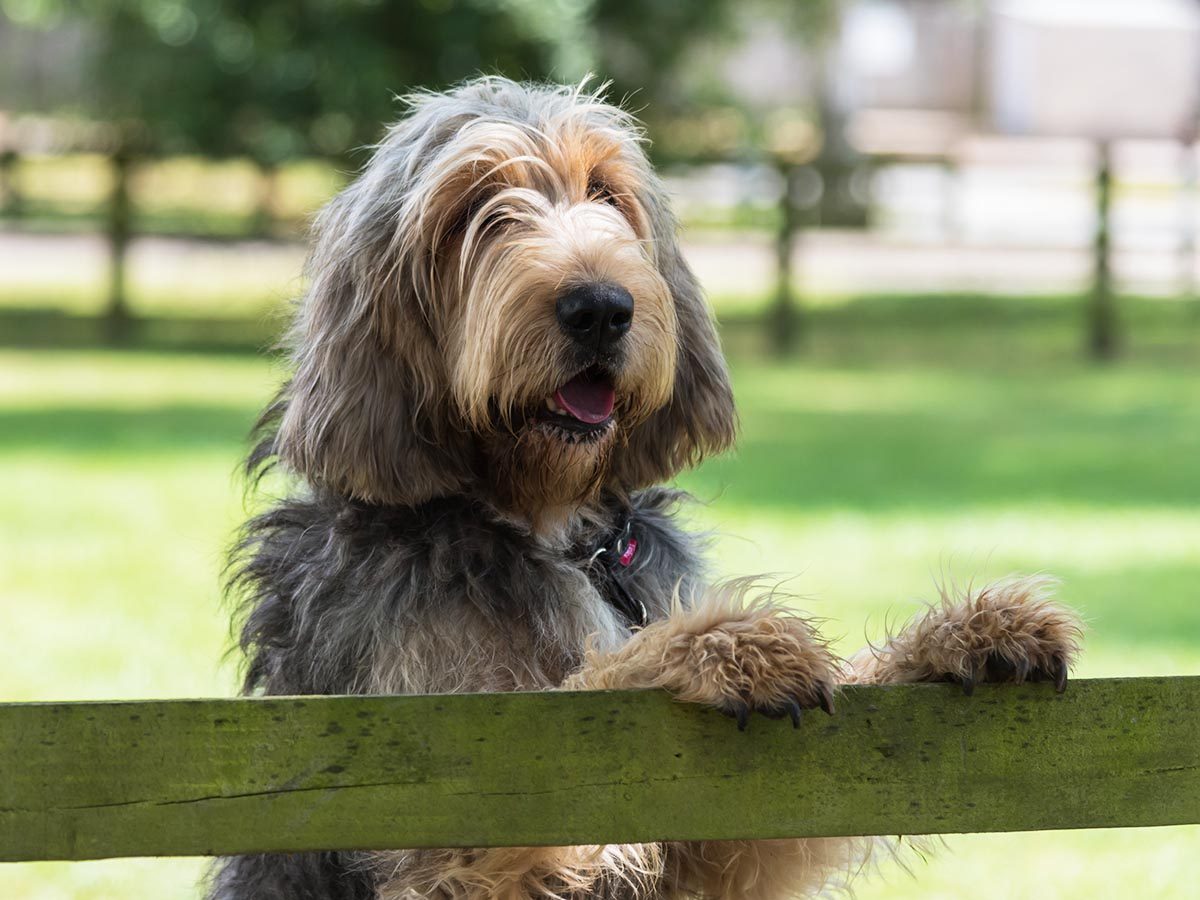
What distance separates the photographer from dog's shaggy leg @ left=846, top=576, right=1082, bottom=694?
9.50 feet

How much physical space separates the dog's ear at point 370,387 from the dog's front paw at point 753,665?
921 millimetres

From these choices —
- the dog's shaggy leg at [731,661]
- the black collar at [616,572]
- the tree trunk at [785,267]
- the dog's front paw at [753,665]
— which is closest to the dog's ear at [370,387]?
the black collar at [616,572]

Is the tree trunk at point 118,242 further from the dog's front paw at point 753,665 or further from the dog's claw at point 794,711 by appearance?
the dog's claw at point 794,711

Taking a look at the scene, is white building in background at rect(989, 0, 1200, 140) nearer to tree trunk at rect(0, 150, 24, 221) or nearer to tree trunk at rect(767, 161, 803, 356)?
tree trunk at rect(767, 161, 803, 356)

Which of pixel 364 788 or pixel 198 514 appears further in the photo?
pixel 198 514

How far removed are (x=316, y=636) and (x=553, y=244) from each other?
993 mm

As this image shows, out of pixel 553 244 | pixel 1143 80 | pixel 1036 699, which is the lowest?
pixel 1143 80

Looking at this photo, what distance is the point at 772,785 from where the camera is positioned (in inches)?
105

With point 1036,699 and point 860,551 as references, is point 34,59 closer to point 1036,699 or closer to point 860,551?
point 860,551

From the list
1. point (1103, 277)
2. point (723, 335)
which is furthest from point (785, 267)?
point (1103, 277)

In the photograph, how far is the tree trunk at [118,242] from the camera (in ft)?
61.3

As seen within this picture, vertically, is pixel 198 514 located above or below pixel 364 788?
below

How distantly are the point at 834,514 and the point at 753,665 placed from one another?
7413 mm

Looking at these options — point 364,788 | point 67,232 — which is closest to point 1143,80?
point 67,232
